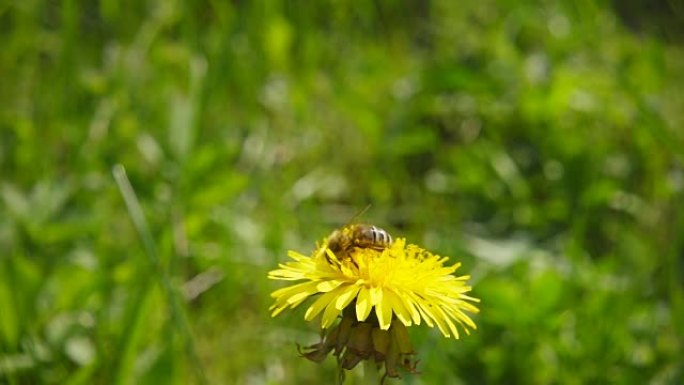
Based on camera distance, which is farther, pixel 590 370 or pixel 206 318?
pixel 206 318

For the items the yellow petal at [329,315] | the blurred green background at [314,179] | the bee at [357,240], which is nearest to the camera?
the yellow petal at [329,315]

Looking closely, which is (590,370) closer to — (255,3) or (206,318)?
(206,318)

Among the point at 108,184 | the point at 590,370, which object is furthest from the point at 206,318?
the point at 590,370

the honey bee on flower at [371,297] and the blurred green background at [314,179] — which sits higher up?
the blurred green background at [314,179]

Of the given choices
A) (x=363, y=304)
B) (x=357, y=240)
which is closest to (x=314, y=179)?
(x=357, y=240)

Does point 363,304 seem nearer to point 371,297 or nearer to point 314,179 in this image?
point 371,297

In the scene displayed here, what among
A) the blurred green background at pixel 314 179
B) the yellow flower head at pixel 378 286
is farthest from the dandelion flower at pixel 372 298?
the blurred green background at pixel 314 179

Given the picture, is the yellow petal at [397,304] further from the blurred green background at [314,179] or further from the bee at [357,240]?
the blurred green background at [314,179]
